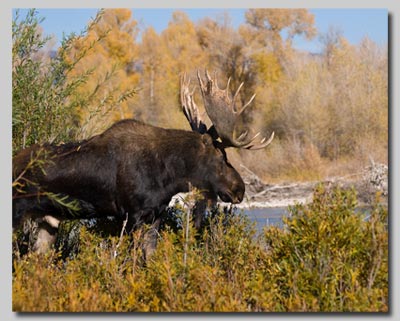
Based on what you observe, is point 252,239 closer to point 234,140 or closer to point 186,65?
point 234,140

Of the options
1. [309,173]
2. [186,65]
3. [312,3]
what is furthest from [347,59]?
[312,3]

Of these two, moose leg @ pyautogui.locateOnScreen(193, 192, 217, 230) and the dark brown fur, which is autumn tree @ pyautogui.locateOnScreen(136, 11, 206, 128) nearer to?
moose leg @ pyautogui.locateOnScreen(193, 192, 217, 230)

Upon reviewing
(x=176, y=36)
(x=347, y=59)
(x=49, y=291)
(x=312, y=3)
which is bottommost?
(x=49, y=291)

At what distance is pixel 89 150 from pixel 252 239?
68.0 inches

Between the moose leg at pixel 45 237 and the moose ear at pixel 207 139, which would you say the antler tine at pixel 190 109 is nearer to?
the moose ear at pixel 207 139

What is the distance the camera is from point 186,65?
91.0ft

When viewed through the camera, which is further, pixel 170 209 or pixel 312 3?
pixel 170 209

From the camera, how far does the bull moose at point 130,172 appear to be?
735 centimetres

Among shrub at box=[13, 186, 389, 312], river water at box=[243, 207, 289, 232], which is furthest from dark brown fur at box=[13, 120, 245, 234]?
river water at box=[243, 207, 289, 232]

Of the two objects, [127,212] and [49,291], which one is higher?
[127,212]

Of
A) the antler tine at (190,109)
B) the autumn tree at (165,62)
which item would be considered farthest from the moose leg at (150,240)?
the autumn tree at (165,62)

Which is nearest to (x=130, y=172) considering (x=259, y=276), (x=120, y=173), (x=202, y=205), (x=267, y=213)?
(x=120, y=173)

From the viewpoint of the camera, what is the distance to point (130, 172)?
24.9ft

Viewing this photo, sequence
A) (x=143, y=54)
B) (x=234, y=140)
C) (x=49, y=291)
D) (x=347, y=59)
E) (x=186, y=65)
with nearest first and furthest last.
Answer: (x=49, y=291)
(x=234, y=140)
(x=347, y=59)
(x=186, y=65)
(x=143, y=54)
